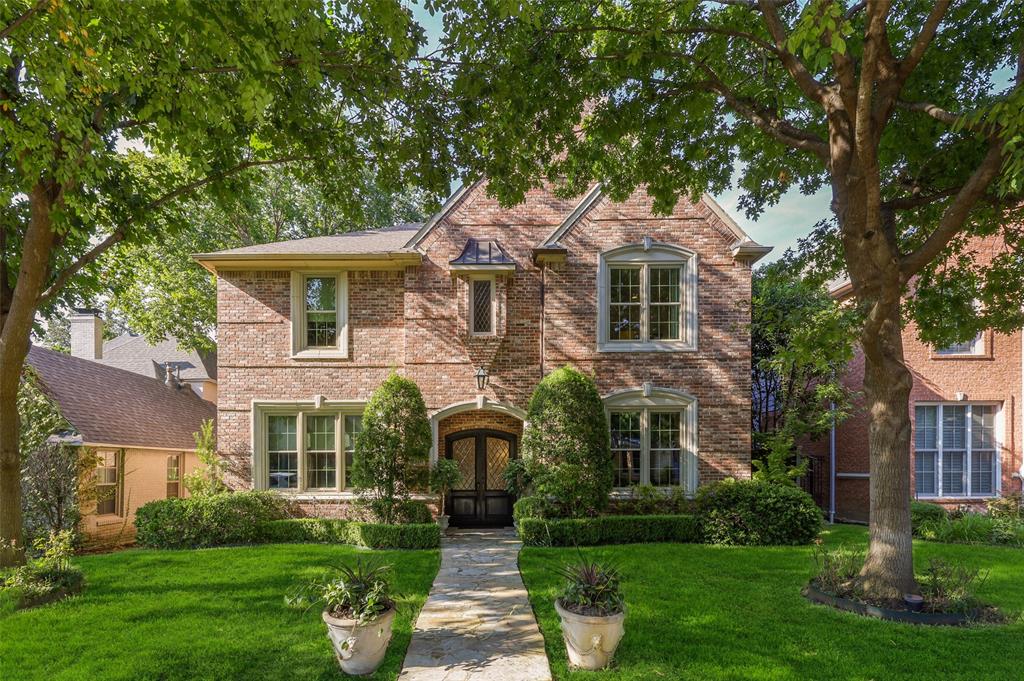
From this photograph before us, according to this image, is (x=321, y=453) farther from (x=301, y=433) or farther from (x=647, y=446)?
(x=647, y=446)

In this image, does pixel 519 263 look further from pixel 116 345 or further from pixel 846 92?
pixel 116 345

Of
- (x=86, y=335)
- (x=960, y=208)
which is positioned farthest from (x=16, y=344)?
(x=86, y=335)

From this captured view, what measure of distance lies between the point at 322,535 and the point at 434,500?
7.93 feet

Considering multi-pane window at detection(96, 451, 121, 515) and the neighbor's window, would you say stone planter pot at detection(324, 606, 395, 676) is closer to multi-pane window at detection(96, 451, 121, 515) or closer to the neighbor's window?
the neighbor's window

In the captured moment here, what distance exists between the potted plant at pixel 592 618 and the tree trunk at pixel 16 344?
767 centimetres

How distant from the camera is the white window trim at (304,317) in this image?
12.1 metres

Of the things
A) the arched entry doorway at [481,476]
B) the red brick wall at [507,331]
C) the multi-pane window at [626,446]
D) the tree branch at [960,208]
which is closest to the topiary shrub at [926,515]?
the red brick wall at [507,331]

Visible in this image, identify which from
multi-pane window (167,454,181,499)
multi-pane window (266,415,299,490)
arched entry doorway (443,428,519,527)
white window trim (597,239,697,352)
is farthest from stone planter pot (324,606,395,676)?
multi-pane window (167,454,181,499)

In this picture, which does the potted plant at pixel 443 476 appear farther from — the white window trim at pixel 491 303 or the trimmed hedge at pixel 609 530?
the white window trim at pixel 491 303

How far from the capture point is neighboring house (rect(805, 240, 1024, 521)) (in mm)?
13469

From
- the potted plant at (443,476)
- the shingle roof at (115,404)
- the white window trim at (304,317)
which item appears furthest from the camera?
the shingle roof at (115,404)

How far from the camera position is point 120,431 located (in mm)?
13109

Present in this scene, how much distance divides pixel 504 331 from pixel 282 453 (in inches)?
232

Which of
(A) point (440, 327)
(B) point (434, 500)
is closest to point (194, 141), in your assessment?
(A) point (440, 327)
